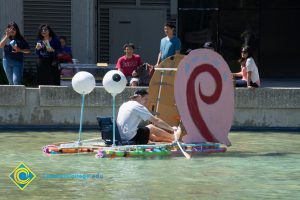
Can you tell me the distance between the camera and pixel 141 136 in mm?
13766

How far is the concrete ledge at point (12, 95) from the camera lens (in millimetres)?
16828

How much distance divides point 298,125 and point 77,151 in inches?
210

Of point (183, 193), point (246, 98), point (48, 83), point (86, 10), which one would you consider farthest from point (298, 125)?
point (86, 10)

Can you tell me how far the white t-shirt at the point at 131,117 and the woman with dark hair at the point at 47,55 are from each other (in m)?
4.77

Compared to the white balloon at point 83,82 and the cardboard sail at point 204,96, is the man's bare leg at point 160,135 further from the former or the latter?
the white balloon at point 83,82

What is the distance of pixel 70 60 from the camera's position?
2045cm

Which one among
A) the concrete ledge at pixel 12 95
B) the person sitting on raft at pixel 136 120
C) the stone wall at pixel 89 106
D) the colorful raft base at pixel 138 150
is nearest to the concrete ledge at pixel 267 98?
the stone wall at pixel 89 106

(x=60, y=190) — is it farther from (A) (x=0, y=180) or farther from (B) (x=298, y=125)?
(B) (x=298, y=125)

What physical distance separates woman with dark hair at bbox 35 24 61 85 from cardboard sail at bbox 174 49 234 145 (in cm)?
468

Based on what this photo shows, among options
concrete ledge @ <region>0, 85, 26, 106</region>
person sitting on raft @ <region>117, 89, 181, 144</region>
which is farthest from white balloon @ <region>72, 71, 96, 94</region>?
concrete ledge @ <region>0, 85, 26, 106</region>

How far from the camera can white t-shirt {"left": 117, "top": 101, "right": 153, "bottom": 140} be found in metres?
13.5

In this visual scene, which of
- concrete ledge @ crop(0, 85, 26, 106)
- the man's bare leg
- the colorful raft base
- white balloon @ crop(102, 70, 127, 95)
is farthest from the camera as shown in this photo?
concrete ledge @ crop(0, 85, 26, 106)

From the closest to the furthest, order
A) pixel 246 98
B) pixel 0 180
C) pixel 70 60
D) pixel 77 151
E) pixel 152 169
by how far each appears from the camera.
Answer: pixel 0 180, pixel 152 169, pixel 77 151, pixel 246 98, pixel 70 60

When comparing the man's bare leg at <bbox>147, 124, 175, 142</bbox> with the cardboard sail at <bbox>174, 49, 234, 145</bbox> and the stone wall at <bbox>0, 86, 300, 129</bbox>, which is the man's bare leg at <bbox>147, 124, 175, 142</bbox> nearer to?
the cardboard sail at <bbox>174, 49, 234, 145</bbox>
